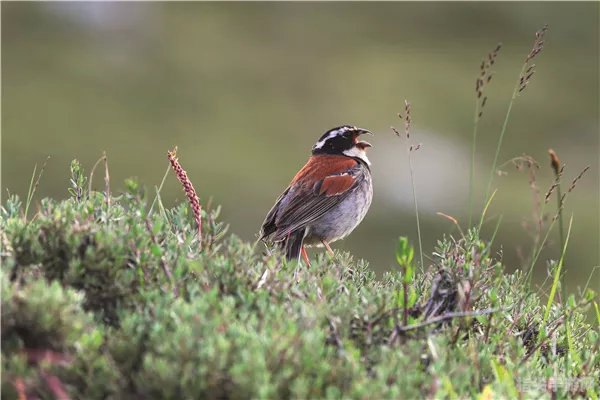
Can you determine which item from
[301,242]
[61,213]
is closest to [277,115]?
[301,242]

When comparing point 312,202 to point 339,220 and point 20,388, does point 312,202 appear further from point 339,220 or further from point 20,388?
point 20,388

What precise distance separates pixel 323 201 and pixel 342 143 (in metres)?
1.12

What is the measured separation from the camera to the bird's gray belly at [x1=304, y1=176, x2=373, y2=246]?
29.2 feet

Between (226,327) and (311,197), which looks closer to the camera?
(226,327)

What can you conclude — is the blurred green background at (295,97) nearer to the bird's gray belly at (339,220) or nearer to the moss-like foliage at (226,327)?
the bird's gray belly at (339,220)

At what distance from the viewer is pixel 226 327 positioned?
3814 mm

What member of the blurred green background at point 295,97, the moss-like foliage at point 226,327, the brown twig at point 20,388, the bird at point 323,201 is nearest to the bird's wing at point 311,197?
the bird at point 323,201

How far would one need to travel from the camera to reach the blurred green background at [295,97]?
33.7 m

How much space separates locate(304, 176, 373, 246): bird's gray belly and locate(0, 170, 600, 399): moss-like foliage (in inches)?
143

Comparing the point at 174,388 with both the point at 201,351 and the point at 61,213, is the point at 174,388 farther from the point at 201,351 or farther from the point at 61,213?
the point at 61,213

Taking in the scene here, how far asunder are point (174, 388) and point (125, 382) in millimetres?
228

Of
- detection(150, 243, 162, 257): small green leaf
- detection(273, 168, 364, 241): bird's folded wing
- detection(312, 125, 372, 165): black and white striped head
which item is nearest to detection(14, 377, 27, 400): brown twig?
detection(150, 243, 162, 257): small green leaf

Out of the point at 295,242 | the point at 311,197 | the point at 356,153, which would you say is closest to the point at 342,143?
the point at 356,153

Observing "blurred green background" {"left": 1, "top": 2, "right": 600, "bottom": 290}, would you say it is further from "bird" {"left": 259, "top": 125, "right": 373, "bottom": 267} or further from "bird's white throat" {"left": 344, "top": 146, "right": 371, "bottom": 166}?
"bird" {"left": 259, "top": 125, "right": 373, "bottom": 267}
